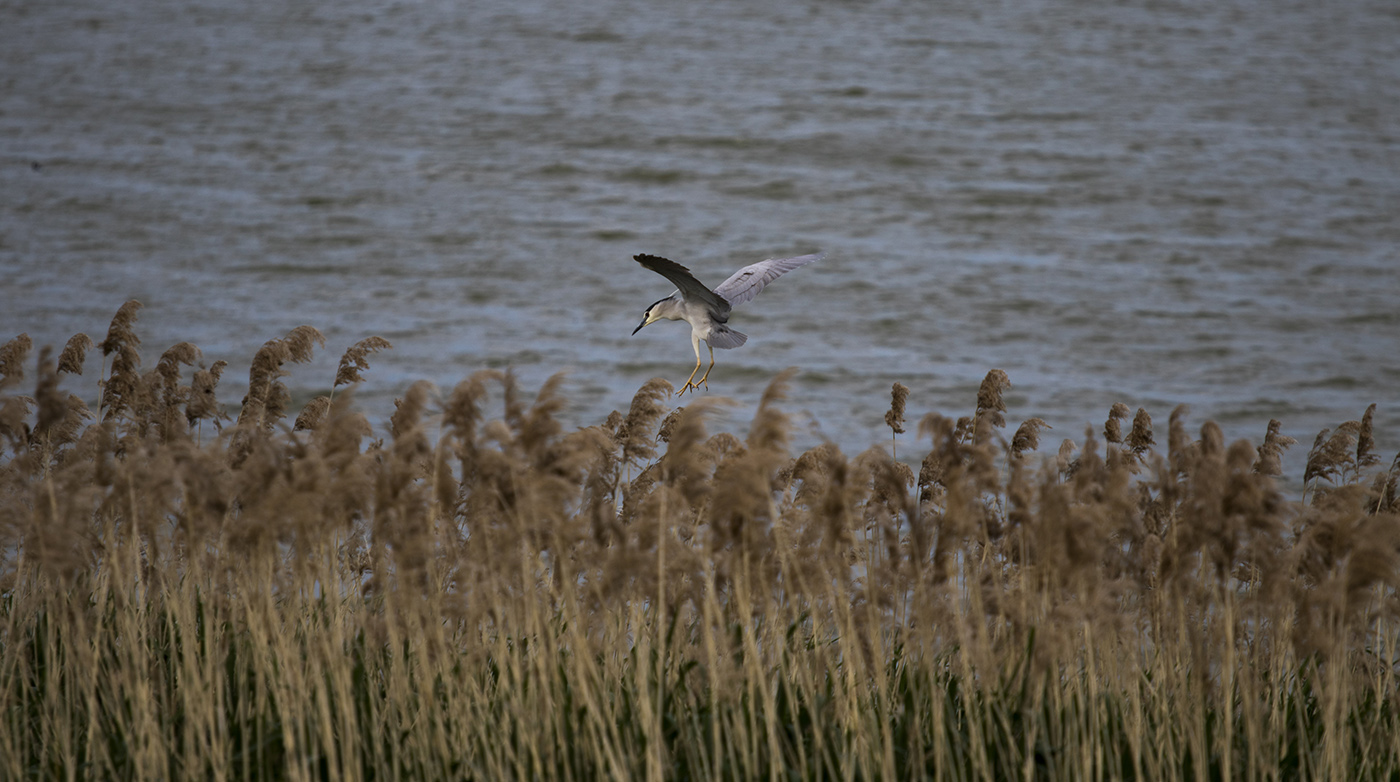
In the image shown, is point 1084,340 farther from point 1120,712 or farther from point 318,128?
point 318,128

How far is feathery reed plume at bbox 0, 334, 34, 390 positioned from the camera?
17.7 feet

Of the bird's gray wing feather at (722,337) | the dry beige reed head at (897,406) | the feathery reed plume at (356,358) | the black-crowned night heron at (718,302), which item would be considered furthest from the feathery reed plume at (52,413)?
the dry beige reed head at (897,406)

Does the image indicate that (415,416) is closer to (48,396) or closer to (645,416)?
(645,416)

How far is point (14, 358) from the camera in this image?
5.63 m

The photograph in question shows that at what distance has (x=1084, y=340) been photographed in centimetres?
1872

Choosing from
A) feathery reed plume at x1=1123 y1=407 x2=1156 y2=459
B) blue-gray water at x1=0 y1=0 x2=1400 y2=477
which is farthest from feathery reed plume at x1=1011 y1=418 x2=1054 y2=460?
blue-gray water at x1=0 y1=0 x2=1400 y2=477

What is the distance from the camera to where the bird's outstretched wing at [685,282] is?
5.79 metres

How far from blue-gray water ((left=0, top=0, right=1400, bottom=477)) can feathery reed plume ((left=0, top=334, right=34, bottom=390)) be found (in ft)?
32.3

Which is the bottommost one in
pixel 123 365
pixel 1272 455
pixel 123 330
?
pixel 1272 455

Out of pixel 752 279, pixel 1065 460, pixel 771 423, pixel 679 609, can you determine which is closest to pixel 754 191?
pixel 752 279

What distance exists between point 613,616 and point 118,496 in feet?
5.84

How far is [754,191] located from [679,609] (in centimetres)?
2019

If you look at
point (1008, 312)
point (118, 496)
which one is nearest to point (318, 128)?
point (1008, 312)

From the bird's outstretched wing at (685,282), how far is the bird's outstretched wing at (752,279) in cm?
10
